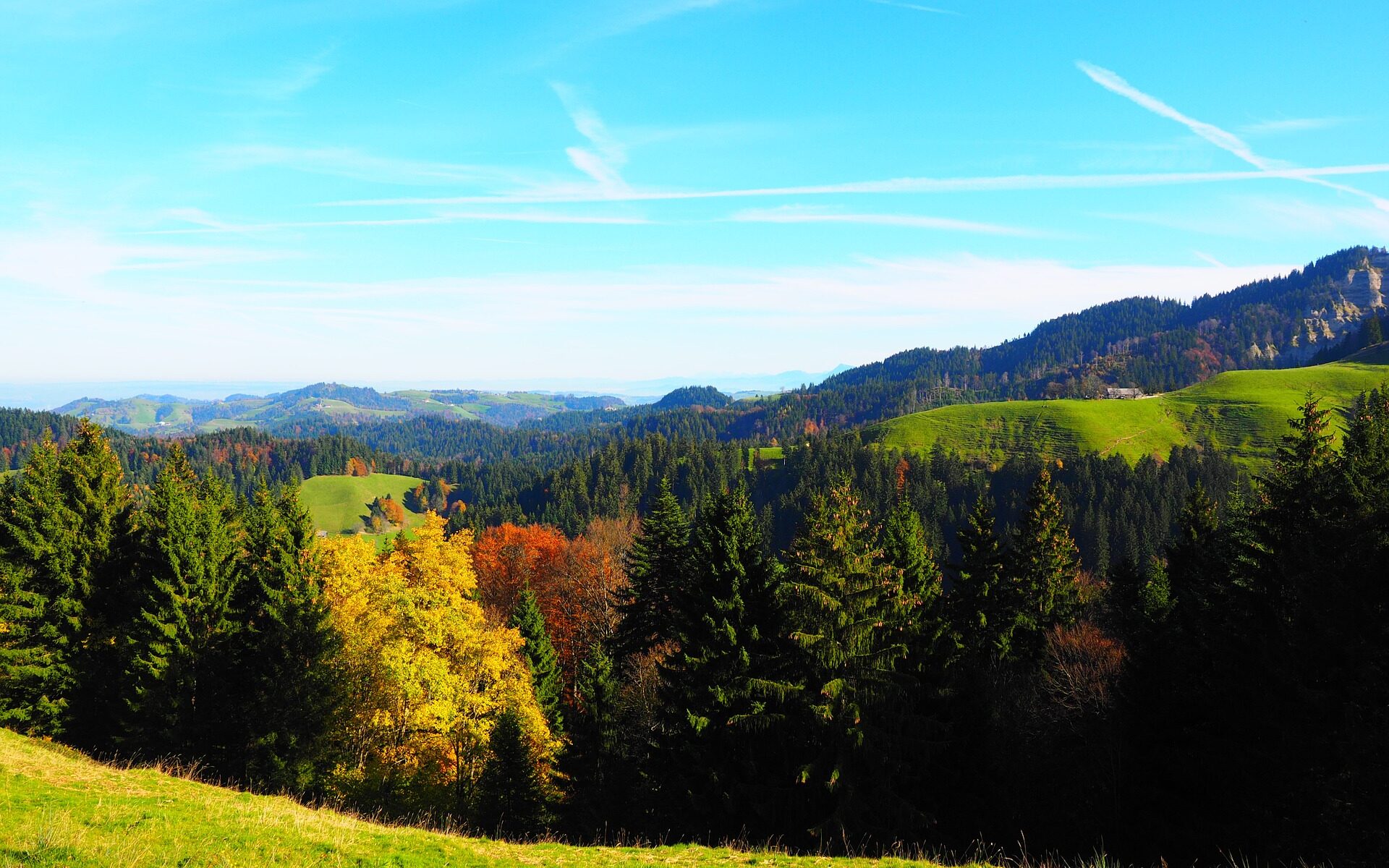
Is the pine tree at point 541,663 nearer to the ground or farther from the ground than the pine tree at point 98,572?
nearer to the ground

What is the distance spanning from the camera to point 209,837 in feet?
45.6

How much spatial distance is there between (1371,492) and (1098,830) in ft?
49.3

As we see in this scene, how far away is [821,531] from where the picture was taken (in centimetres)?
2514

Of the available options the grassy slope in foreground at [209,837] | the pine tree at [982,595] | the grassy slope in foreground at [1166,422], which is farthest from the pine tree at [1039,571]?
the grassy slope in foreground at [1166,422]

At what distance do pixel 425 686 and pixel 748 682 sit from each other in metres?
13.5

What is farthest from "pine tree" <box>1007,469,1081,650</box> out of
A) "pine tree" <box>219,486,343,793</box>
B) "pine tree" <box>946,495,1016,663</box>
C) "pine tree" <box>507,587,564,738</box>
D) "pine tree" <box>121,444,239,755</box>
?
"pine tree" <box>121,444,239,755</box>

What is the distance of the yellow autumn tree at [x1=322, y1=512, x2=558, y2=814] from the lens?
2788 cm

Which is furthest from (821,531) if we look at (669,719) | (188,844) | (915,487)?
(915,487)

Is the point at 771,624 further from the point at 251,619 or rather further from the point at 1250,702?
the point at 251,619

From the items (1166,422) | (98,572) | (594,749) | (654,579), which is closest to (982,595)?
(654,579)

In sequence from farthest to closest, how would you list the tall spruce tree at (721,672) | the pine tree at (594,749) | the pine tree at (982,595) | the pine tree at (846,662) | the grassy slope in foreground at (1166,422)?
the grassy slope in foreground at (1166,422) < the pine tree at (982,595) < the pine tree at (594,749) < the tall spruce tree at (721,672) < the pine tree at (846,662)

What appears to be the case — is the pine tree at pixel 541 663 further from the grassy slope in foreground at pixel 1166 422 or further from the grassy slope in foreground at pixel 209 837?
the grassy slope in foreground at pixel 1166 422

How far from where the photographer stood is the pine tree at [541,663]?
125 feet

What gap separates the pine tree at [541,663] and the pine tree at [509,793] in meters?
9.00
